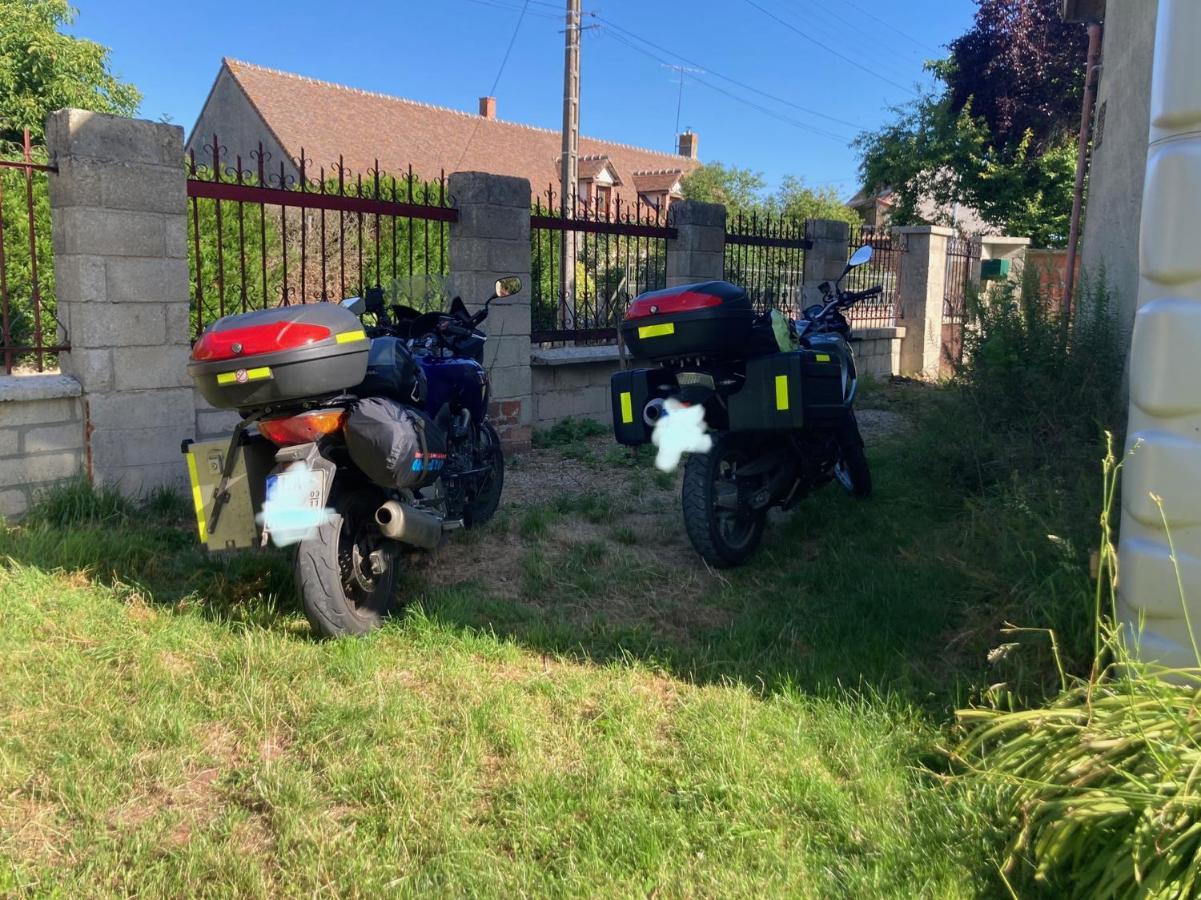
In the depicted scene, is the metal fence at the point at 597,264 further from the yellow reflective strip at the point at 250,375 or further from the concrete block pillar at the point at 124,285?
the yellow reflective strip at the point at 250,375

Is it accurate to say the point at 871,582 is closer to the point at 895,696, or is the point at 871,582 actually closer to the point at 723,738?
the point at 895,696

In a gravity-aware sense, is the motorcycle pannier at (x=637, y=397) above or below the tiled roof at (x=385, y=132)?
below

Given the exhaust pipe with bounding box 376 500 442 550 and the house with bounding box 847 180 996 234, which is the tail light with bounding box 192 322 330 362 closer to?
the exhaust pipe with bounding box 376 500 442 550

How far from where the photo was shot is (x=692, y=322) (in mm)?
4156

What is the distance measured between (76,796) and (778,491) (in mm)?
3111

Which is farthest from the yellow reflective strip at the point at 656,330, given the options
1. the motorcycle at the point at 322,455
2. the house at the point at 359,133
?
the house at the point at 359,133

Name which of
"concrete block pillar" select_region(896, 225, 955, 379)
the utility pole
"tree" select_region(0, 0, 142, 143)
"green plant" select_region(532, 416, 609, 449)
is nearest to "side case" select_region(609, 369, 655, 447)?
"green plant" select_region(532, 416, 609, 449)

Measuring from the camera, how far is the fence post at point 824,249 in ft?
33.6

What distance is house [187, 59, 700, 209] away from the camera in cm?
2719

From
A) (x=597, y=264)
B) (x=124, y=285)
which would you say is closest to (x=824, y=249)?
(x=597, y=264)

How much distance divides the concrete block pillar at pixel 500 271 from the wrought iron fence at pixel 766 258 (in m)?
2.69

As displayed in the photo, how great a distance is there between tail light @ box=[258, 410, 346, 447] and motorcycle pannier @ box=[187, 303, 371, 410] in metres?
0.08

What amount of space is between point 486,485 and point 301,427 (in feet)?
5.76

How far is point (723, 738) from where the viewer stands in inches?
110
